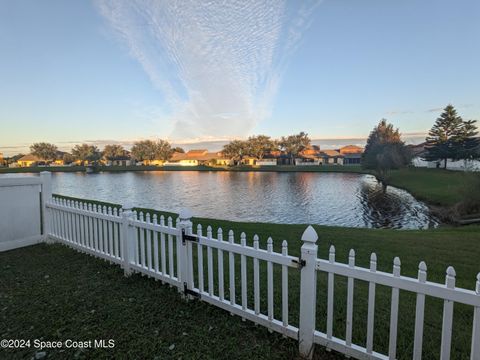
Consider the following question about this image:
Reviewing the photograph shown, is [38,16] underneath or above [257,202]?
above

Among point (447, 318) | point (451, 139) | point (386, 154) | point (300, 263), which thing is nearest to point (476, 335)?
point (447, 318)

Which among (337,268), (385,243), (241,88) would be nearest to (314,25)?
(241,88)

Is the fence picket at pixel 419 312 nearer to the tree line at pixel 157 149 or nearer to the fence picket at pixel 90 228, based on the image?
the fence picket at pixel 90 228

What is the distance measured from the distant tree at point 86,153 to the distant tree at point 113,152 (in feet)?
10.4

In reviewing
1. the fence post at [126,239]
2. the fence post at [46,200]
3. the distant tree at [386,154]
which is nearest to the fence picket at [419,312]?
the fence post at [126,239]

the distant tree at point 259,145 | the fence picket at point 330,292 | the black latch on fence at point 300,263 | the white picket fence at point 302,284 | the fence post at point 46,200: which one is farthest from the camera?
the distant tree at point 259,145

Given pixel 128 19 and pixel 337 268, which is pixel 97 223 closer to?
pixel 337 268

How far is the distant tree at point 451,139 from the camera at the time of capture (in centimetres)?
3953

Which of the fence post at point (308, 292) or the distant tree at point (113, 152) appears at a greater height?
the distant tree at point (113, 152)

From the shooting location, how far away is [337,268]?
2.37 m

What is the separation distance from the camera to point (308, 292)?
2502mm

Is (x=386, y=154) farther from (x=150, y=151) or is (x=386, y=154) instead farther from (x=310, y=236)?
(x=150, y=151)

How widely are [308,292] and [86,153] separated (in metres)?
105

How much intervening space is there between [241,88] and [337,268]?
Answer: 20200 millimetres
